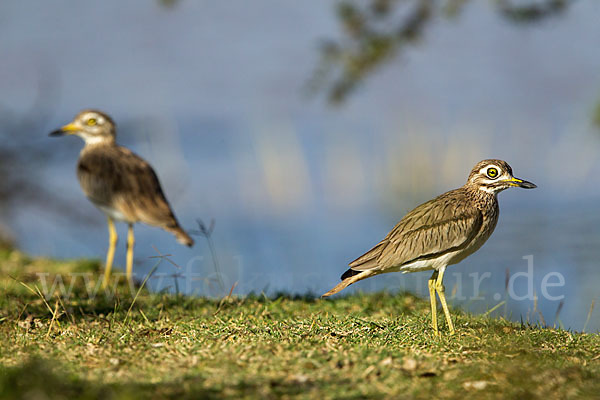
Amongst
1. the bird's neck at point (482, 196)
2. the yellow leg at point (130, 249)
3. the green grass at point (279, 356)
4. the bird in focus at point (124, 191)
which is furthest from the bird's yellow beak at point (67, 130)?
the bird's neck at point (482, 196)

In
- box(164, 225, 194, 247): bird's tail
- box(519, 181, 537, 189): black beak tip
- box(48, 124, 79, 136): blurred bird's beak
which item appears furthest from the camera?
box(48, 124, 79, 136): blurred bird's beak

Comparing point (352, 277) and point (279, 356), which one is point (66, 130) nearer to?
point (352, 277)

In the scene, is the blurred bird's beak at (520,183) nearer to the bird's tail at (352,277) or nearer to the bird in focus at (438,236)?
the bird in focus at (438,236)

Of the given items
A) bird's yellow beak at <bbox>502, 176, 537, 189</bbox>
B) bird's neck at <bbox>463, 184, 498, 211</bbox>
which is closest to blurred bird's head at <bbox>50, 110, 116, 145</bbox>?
bird's neck at <bbox>463, 184, 498, 211</bbox>

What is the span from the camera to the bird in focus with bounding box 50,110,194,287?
861cm

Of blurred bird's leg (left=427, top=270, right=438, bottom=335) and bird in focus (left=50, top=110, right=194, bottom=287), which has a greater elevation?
bird in focus (left=50, top=110, right=194, bottom=287)

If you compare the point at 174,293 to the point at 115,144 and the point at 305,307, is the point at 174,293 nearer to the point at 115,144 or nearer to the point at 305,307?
the point at 305,307

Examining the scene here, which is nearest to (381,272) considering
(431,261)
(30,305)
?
(431,261)

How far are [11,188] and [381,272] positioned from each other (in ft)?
24.3

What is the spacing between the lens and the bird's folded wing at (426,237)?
214 inches

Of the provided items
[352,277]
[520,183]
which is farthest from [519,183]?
[352,277]

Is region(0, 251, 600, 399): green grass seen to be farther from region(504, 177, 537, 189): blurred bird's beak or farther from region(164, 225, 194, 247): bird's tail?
region(164, 225, 194, 247): bird's tail

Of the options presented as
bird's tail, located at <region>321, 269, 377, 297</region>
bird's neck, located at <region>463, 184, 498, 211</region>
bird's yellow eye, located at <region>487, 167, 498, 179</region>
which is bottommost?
bird's tail, located at <region>321, 269, 377, 297</region>

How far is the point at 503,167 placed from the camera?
6059 millimetres
